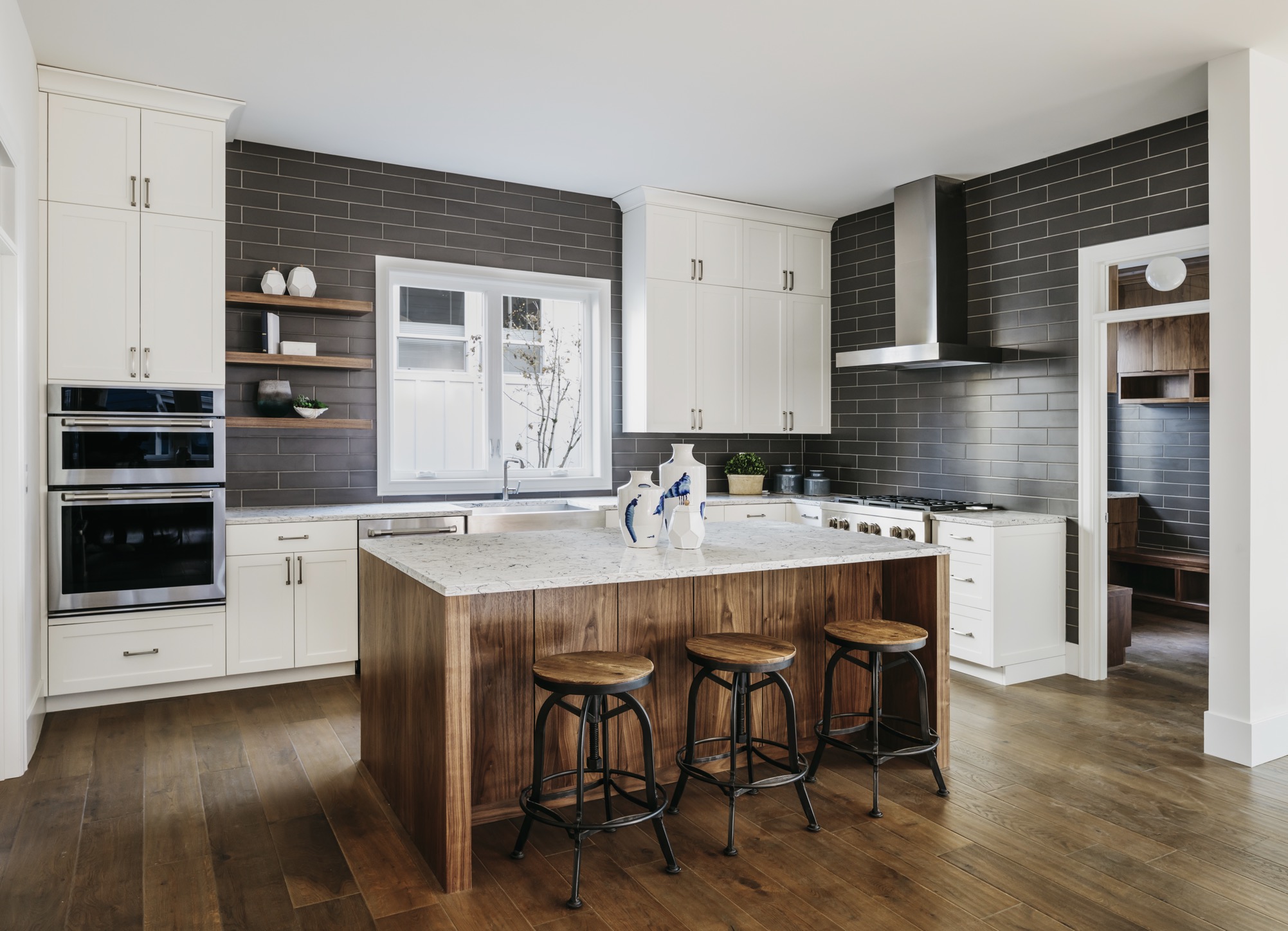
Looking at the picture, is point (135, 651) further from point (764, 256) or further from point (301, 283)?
point (764, 256)

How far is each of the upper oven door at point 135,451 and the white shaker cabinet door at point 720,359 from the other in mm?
2898

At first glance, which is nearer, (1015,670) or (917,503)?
(1015,670)

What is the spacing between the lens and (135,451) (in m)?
3.83

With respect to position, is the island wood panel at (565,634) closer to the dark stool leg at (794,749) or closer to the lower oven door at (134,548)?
the dark stool leg at (794,749)

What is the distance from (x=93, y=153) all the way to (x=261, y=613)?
2.19 meters

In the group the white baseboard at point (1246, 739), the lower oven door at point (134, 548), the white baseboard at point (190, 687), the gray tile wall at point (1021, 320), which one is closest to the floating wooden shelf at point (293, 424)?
the lower oven door at point (134, 548)

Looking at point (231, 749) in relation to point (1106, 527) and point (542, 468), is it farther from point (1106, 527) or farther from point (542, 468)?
point (1106, 527)

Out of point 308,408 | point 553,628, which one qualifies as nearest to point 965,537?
point 553,628

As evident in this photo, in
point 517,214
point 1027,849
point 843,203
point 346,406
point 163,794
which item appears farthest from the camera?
point 843,203

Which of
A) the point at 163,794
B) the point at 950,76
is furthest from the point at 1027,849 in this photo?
the point at 950,76

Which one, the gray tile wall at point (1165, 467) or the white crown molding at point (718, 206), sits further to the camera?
the gray tile wall at point (1165, 467)

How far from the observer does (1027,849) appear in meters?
2.59

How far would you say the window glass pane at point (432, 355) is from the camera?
5102 mm

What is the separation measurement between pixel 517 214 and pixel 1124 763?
14.0ft
